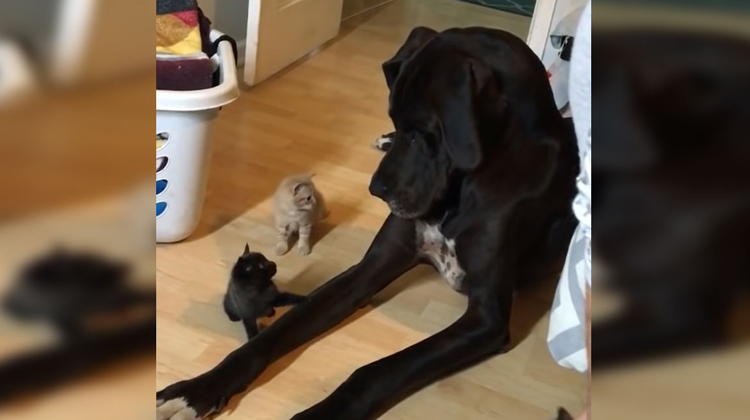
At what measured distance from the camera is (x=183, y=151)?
5.49 ft

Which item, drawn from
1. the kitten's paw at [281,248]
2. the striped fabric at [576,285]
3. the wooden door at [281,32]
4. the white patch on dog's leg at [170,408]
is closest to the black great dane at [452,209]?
the white patch on dog's leg at [170,408]

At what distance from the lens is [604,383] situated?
435mm

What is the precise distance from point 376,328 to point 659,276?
1.27m

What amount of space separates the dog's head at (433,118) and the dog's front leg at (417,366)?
25 centimetres

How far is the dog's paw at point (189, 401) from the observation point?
1.32 meters

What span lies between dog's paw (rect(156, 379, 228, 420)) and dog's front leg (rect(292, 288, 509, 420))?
0.15 metres

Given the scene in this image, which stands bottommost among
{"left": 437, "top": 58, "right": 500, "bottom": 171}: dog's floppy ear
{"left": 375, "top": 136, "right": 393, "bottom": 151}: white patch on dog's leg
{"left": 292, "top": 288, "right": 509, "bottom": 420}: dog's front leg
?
{"left": 375, "top": 136, "right": 393, "bottom": 151}: white patch on dog's leg

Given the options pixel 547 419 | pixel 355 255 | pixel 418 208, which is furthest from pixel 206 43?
pixel 547 419

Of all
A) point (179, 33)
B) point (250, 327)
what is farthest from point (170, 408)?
point (179, 33)

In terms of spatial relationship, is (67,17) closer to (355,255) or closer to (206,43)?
(355,255)

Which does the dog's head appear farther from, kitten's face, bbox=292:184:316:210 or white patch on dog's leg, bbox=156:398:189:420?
white patch on dog's leg, bbox=156:398:189:420

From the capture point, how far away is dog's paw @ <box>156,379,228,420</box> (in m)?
1.32

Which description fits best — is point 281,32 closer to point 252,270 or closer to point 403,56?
point 403,56

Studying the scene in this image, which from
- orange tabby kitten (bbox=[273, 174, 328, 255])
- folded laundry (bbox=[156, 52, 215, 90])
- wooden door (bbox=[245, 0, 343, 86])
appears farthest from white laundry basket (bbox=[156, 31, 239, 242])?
wooden door (bbox=[245, 0, 343, 86])
